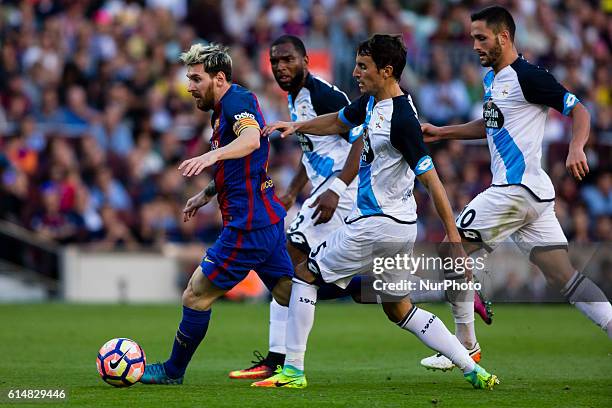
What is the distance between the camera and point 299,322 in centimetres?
861

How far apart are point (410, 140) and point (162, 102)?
13648mm

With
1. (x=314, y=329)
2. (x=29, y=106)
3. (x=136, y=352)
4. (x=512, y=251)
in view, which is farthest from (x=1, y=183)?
(x=136, y=352)

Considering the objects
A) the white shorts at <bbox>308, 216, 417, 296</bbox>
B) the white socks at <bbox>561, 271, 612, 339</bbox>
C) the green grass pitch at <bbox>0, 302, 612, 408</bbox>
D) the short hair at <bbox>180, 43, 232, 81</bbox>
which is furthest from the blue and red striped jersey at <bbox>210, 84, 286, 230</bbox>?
the white socks at <bbox>561, 271, 612, 339</bbox>

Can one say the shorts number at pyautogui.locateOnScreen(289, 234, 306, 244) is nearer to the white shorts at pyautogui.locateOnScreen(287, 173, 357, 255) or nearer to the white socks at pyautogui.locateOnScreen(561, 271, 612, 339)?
the white shorts at pyautogui.locateOnScreen(287, 173, 357, 255)

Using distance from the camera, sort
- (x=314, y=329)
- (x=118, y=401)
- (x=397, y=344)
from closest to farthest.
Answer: (x=118, y=401), (x=397, y=344), (x=314, y=329)

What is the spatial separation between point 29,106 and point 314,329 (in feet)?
26.9

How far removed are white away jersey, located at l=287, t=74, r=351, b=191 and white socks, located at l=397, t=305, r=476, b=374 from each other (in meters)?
2.35

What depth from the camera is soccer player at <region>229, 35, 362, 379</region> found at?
9786 millimetres

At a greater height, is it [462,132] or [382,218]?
[462,132]

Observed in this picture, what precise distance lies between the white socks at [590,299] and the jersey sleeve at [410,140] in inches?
68.2

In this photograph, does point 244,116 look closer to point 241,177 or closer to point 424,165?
point 241,177

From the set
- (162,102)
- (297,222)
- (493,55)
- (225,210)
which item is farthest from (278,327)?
(162,102)

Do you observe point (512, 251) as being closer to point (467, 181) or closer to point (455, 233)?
point (467, 181)

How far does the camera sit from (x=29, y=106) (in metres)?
20.1
